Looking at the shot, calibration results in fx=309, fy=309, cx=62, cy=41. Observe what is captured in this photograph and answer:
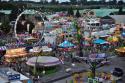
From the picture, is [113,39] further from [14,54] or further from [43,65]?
[43,65]

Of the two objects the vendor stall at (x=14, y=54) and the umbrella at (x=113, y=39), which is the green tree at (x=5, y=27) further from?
the vendor stall at (x=14, y=54)

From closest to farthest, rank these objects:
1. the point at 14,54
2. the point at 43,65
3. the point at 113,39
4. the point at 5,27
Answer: the point at 43,65
the point at 14,54
the point at 113,39
the point at 5,27

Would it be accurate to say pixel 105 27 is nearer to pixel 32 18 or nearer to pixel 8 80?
pixel 32 18

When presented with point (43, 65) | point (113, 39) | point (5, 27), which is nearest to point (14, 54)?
point (43, 65)

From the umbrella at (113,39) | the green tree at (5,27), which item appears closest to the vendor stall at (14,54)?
the umbrella at (113,39)

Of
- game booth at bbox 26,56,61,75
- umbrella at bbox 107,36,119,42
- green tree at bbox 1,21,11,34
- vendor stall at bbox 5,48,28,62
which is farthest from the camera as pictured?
green tree at bbox 1,21,11,34

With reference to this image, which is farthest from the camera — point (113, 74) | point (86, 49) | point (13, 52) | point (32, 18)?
point (32, 18)

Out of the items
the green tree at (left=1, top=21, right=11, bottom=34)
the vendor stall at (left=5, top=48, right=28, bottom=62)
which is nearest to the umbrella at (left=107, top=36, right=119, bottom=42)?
the vendor stall at (left=5, top=48, right=28, bottom=62)

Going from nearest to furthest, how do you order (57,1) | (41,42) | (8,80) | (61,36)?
(8,80) < (41,42) < (61,36) < (57,1)

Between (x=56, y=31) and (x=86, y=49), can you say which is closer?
(x=86, y=49)

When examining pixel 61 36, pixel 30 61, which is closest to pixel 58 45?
pixel 61 36

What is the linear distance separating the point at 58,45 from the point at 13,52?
8664 millimetres

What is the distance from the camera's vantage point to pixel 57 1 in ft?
627

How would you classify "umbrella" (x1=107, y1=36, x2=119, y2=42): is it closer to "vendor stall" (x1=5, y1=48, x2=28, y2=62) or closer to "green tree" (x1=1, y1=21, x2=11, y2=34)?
→ "vendor stall" (x1=5, y1=48, x2=28, y2=62)
